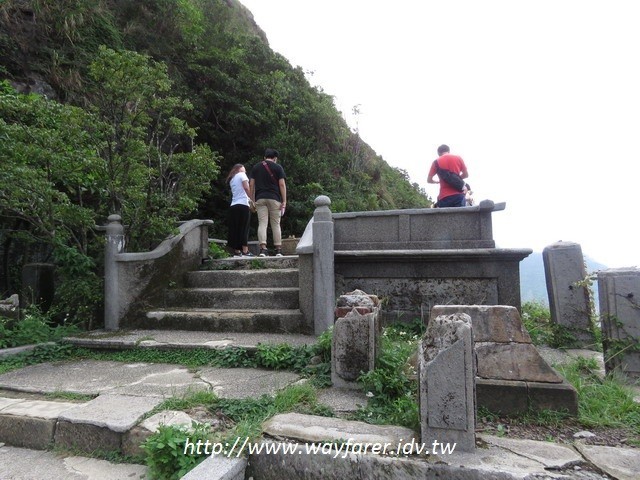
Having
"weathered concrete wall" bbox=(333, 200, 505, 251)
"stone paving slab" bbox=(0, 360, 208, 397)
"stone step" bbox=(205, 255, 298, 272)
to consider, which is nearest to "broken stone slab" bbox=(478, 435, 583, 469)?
"stone paving slab" bbox=(0, 360, 208, 397)

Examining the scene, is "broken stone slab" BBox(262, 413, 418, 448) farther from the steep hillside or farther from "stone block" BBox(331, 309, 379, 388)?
the steep hillside

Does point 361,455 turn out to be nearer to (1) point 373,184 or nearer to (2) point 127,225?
(2) point 127,225

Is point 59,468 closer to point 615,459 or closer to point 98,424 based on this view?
point 98,424

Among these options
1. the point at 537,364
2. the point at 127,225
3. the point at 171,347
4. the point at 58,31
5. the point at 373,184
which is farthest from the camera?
the point at 373,184

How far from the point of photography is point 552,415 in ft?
8.48

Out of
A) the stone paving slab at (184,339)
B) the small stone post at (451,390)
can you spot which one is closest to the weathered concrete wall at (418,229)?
the stone paving slab at (184,339)

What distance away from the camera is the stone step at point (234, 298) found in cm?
549

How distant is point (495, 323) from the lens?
2.95 metres

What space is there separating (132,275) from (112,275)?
0.25 meters

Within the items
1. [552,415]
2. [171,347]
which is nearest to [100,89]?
[171,347]

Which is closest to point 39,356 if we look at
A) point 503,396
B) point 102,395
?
point 102,395

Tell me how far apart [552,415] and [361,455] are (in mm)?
1419

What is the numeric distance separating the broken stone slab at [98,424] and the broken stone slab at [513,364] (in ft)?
7.90

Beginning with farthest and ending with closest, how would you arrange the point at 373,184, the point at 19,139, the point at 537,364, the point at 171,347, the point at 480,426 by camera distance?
1. the point at 373,184
2. the point at 19,139
3. the point at 171,347
4. the point at 537,364
5. the point at 480,426
